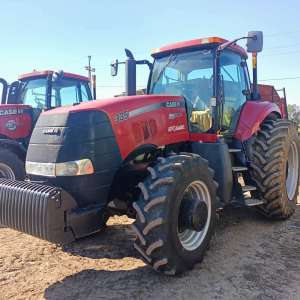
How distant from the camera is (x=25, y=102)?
8430 millimetres

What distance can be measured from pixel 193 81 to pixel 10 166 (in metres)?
3.72

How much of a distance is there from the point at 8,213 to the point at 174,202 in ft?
5.16

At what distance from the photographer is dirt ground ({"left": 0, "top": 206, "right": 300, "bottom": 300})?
351 centimetres

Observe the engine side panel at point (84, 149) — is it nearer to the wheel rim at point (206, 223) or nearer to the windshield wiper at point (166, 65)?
the wheel rim at point (206, 223)

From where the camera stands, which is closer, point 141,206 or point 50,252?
point 141,206

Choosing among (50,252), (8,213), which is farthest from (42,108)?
(8,213)

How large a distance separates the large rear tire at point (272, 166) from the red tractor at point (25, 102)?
13.0 feet

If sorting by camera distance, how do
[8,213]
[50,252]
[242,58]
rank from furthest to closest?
[242,58] → [50,252] → [8,213]

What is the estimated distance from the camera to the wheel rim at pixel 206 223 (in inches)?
160

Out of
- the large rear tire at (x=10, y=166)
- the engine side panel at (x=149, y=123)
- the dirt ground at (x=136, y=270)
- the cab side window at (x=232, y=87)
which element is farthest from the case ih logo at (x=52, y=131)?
the large rear tire at (x=10, y=166)

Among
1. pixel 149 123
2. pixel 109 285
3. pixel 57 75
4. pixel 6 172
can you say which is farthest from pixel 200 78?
pixel 6 172

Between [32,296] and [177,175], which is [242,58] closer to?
[177,175]

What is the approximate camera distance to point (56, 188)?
3.52m

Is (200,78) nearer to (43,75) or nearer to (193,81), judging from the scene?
(193,81)
